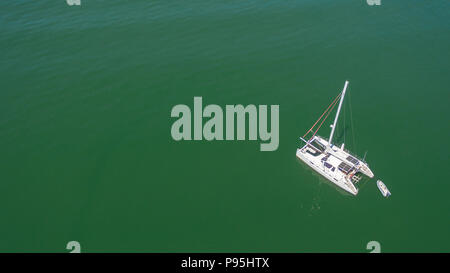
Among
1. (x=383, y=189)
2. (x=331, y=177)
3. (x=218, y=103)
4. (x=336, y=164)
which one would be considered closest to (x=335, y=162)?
(x=336, y=164)

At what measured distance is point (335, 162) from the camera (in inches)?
2165

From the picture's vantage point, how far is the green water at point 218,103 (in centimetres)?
5044

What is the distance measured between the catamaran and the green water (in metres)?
1.83

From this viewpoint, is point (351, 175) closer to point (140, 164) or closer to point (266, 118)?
point (266, 118)

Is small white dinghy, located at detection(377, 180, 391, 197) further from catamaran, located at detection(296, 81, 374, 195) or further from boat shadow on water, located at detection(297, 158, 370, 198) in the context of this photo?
boat shadow on water, located at detection(297, 158, 370, 198)

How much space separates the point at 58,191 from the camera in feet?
179

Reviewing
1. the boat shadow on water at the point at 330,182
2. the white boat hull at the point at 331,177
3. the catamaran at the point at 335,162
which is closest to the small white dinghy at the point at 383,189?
the catamaran at the point at 335,162

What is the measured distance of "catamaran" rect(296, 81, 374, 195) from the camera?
174 feet

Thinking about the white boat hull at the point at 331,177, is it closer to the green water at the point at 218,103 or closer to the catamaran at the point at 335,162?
the catamaran at the point at 335,162

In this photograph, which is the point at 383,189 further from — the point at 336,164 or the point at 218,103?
the point at 218,103

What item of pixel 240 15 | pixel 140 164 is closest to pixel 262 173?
pixel 140 164

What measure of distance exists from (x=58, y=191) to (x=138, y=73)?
27998 millimetres

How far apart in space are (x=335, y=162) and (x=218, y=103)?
2284cm

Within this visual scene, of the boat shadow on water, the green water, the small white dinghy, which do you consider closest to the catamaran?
the boat shadow on water
